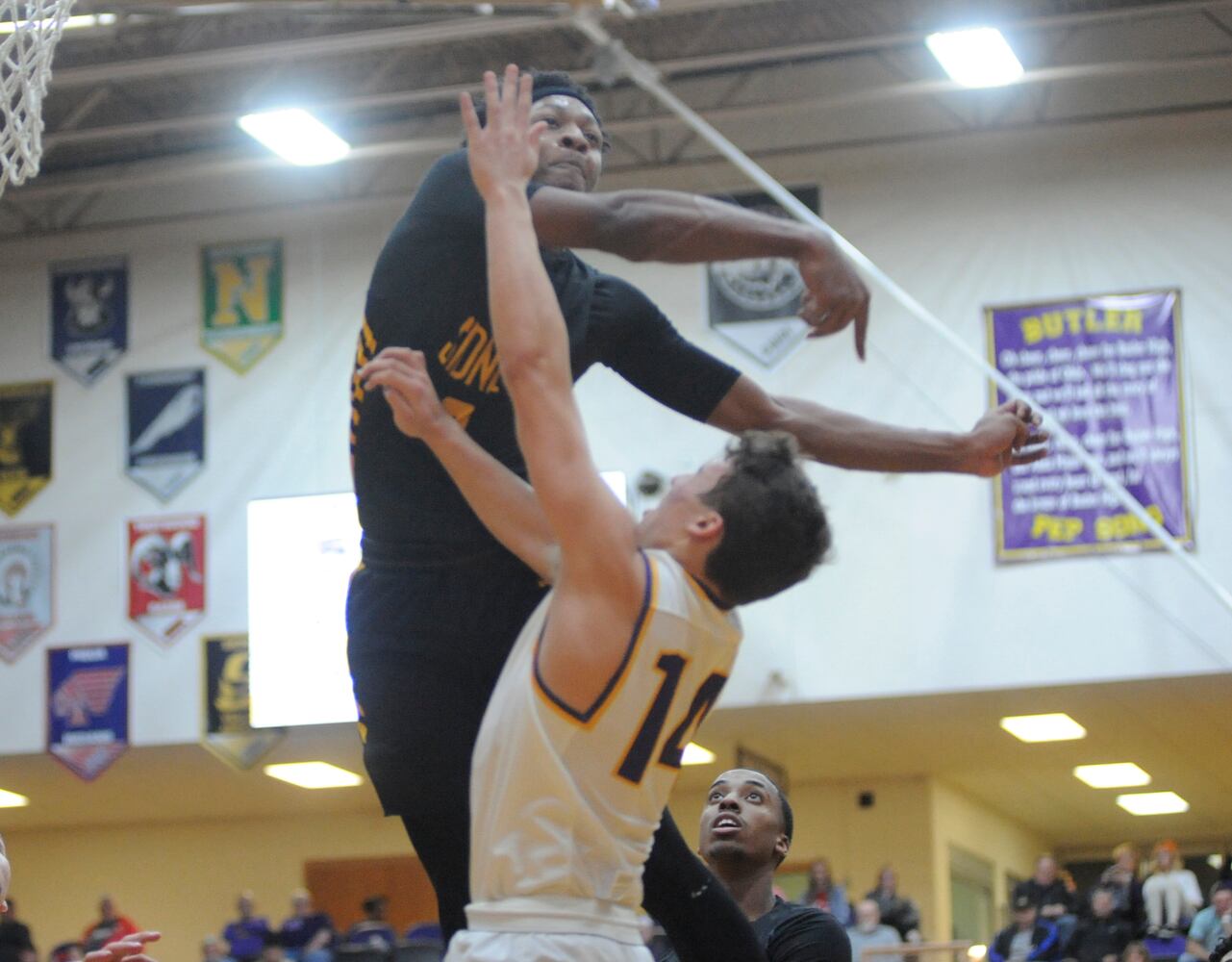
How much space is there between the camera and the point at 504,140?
3016 mm

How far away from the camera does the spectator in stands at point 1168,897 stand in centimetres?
1725

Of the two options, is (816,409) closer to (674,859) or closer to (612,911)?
(674,859)

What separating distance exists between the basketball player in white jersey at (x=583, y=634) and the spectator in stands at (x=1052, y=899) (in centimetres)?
1502

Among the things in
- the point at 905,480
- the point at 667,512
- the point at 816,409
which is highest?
the point at 905,480

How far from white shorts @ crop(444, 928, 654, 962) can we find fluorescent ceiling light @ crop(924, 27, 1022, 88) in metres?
13.3

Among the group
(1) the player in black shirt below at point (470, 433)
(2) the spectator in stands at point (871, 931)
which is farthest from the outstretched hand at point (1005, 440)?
(2) the spectator in stands at point (871, 931)

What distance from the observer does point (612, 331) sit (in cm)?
353

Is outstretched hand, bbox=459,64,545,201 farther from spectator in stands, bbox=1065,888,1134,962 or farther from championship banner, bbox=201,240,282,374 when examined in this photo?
championship banner, bbox=201,240,282,374

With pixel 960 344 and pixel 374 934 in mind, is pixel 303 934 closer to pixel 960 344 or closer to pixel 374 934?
pixel 374 934

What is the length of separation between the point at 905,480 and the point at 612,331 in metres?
13.2

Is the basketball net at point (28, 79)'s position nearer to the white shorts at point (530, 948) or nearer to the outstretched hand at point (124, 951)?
the outstretched hand at point (124, 951)

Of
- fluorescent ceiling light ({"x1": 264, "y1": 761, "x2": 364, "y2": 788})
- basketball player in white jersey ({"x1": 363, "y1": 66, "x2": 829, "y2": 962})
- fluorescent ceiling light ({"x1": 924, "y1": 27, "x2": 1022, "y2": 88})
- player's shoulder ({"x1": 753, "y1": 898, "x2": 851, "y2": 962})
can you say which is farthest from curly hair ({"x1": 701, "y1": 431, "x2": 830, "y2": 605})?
fluorescent ceiling light ({"x1": 264, "y1": 761, "x2": 364, "y2": 788})

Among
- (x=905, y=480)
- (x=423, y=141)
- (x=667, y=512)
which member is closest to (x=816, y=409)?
(x=667, y=512)

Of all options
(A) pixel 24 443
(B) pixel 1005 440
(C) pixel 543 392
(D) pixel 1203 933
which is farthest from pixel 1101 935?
(C) pixel 543 392
